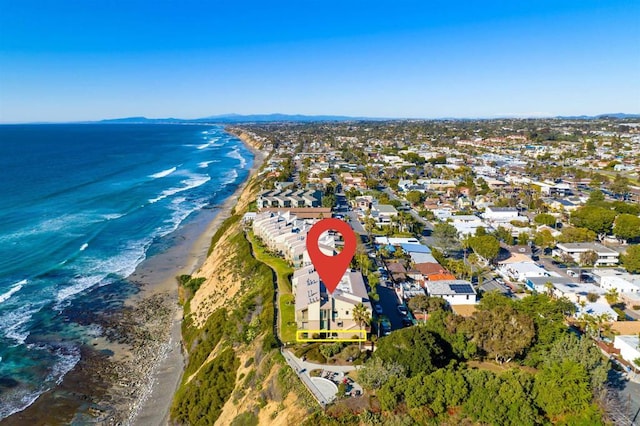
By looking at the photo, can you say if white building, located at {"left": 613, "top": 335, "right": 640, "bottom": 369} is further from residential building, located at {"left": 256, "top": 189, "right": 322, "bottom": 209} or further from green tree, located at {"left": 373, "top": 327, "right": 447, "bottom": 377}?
residential building, located at {"left": 256, "top": 189, "right": 322, "bottom": 209}

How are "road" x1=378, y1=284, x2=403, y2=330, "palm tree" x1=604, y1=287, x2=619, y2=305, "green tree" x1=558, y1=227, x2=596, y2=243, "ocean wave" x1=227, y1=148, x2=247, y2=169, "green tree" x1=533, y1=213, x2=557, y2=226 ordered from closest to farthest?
1. "road" x1=378, y1=284, x2=403, y2=330
2. "palm tree" x1=604, y1=287, x2=619, y2=305
3. "green tree" x1=558, y1=227, x2=596, y2=243
4. "green tree" x1=533, y1=213, x2=557, y2=226
5. "ocean wave" x1=227, y1=148, x2=247, y2=169

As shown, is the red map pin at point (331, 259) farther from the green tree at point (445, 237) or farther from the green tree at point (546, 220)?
the green tree at point (546, 220)

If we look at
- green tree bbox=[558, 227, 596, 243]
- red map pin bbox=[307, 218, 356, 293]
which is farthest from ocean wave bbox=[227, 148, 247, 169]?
red map pin bbox=[307, 218, 356, 293]

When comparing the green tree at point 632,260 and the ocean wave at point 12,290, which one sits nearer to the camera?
the green tree at point 632,260

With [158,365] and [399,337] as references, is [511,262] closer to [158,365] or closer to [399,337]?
[399,337]

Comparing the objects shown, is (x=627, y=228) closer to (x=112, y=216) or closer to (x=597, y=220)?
(x=597, y=220)

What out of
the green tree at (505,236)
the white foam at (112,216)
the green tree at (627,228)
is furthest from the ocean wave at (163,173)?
the green tree at (627,228)
